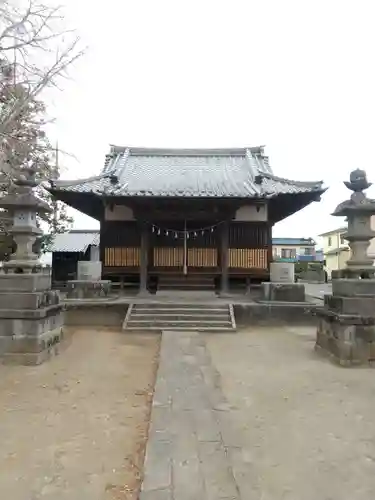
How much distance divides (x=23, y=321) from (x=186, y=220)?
29.3 feet

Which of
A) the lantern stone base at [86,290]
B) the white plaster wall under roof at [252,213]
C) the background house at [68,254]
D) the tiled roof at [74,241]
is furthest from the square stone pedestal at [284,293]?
the tiled roof at [74,241]

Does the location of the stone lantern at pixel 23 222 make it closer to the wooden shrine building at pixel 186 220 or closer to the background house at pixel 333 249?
the wooden shrine building at pixel 186 220

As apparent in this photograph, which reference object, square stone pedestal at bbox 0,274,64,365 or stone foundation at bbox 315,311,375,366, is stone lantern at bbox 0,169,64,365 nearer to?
square stone pedestal at bbox 0,274,64,365

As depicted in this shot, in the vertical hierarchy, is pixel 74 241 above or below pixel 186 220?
above

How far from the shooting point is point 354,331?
7453mm

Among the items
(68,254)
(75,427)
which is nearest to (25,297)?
(75,427)

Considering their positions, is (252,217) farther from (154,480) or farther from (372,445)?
(154,480)

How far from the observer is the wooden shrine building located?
14.9 m

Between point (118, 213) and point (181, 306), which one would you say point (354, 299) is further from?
point (118, 213)

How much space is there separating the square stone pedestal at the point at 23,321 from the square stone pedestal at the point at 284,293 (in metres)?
7.77

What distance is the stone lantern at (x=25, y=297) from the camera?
763 cm

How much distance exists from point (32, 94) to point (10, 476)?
7.63 m

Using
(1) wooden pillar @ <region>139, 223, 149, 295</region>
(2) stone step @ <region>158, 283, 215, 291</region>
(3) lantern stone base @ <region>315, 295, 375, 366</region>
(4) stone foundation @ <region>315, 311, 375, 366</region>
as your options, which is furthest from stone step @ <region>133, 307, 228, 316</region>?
(4) stone foundation @ <region>315, 311, 375, 366</region>

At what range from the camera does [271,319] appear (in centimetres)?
1267
